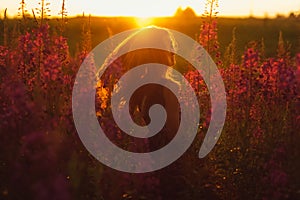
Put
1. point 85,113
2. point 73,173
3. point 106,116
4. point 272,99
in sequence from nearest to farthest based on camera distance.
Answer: point 73,173 < point 85,113 < point 106,116 < point 272,99

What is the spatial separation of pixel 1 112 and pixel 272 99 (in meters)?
2.53

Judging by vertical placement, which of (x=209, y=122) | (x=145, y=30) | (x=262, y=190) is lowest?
(x=262, y=190)

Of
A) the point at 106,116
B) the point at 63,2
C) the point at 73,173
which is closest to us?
the point at 73,173

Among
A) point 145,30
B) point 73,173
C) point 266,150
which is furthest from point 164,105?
point 73,173

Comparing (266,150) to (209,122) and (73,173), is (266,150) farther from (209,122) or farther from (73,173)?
(73,173)

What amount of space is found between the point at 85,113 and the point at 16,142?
87cm

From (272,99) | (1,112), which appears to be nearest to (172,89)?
(272,99)

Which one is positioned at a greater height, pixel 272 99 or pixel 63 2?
pixel 63 2

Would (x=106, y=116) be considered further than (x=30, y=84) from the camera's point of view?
No

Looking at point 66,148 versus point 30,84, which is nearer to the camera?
point 66,148

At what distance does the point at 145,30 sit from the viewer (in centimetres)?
548

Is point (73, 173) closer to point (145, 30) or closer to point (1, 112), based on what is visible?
point (1, 112)

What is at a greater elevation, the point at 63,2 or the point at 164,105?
the point at 63,2

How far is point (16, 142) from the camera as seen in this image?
3727mm
